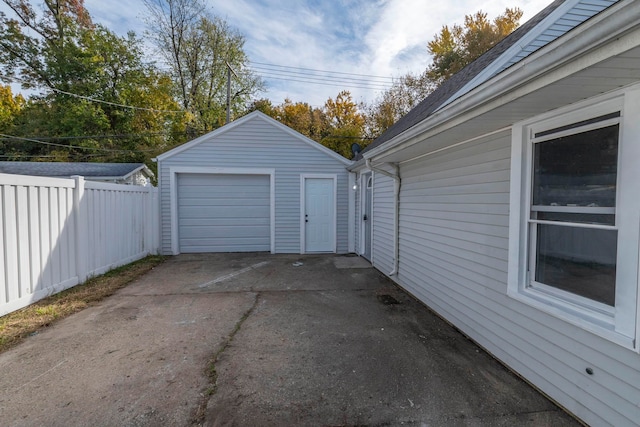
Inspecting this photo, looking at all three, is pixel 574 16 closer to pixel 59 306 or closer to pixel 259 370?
pixel 259 370

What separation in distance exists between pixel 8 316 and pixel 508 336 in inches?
213

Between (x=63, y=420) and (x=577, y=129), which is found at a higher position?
(x=577, y=129)

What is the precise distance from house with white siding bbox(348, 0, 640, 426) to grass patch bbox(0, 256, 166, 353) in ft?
15.4

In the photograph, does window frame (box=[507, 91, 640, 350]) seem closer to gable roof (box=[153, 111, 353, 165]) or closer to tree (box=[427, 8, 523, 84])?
gable roof (box=[153, 111, 353, 165])

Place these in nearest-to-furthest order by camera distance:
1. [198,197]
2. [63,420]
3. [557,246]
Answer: [63,420], [557,246], [198,197]

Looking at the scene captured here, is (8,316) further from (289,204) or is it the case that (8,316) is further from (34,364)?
(289,204)

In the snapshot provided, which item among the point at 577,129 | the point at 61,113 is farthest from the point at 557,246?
the point at 61,113

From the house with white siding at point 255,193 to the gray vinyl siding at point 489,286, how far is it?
11.2 ft

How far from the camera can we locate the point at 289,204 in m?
7.95

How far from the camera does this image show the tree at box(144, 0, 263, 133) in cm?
1567

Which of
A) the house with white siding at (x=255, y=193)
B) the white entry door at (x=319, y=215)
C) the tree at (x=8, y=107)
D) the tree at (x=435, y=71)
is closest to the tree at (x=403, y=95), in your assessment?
the tree at (x=435, y=71)

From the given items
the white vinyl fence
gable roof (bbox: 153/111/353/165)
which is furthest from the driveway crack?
gable roof (bbox: 153/111/353/165)

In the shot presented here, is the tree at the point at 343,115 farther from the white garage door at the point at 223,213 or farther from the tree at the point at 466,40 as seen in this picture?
the white garage door at the point at 223,213

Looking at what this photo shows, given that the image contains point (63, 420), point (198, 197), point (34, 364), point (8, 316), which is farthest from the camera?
point (198, 197)
